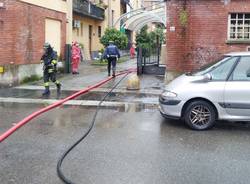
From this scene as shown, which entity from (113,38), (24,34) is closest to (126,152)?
(24,34)

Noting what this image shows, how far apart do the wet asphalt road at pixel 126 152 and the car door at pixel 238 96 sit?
40cm

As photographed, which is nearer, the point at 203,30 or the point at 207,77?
the point at 207,77

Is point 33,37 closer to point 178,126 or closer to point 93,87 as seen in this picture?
point 93,87

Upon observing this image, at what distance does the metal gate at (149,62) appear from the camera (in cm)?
2066

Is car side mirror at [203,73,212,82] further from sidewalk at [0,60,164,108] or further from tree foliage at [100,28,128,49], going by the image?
tree foliage at [100,28,128,49]

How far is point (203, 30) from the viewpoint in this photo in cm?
1534

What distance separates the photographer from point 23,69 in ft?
55.8

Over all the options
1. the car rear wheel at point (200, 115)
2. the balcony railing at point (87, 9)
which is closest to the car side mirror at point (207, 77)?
the car rear wheel at point (200, 115)

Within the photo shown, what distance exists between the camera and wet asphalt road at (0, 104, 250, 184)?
5762 millimetres

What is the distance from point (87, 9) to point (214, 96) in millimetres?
24695

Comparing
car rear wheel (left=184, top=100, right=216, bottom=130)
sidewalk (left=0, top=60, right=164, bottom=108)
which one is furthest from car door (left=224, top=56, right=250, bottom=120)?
sidewalk (left=0, top=60, right=164, bottom=108)

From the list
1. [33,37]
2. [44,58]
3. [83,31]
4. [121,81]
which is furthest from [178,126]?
[83,31]

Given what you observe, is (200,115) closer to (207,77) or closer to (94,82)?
(207,77)

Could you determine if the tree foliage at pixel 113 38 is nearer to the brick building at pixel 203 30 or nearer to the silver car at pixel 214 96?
the brick building at pixel 203 30
